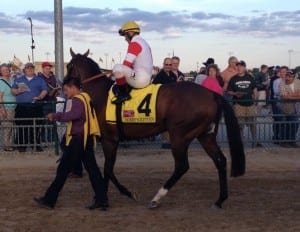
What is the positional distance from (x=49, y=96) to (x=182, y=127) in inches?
231

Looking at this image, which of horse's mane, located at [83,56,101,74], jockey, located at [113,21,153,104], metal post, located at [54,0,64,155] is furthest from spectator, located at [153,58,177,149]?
jockey, located at [113,21,153,104]

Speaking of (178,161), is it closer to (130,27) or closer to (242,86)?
(130,27)

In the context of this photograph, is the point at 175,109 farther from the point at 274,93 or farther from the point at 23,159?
the point at 274,93

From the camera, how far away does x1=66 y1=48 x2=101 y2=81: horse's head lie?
869 cm

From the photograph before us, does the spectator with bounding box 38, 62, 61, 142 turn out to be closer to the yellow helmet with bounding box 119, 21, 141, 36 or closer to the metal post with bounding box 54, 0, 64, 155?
the metal post with bounding box 54, 0, 64, 155

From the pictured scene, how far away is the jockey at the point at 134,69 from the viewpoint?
8.06 m

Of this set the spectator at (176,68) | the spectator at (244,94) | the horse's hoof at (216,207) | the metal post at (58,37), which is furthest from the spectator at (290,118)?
the horse's hoof at (216,207)

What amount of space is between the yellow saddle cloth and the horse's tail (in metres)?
0.97

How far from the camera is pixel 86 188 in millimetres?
9273

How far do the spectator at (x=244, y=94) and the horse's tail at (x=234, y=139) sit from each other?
174 inches

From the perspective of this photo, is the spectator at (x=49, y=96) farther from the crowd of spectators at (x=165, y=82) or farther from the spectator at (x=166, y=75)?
the spectator at (x=166, y=75)

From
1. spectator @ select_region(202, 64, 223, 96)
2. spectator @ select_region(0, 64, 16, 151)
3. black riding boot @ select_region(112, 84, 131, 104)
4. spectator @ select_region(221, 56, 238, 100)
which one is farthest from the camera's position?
spectator @ select_region(221, 56, 238, 100)

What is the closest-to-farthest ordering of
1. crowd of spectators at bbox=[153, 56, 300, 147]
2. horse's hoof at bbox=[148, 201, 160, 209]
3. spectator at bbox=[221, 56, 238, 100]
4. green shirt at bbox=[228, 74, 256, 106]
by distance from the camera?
horse's hoof at bbox=[148, 201, 160, 209] → crowd of spectators at bbox=[153, 56, 300, 147] → green shirt at bbox=[228, 74, 256, 106] → spectator at bbox=[221, 56, 238, 100]

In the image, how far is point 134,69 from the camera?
8.16m
